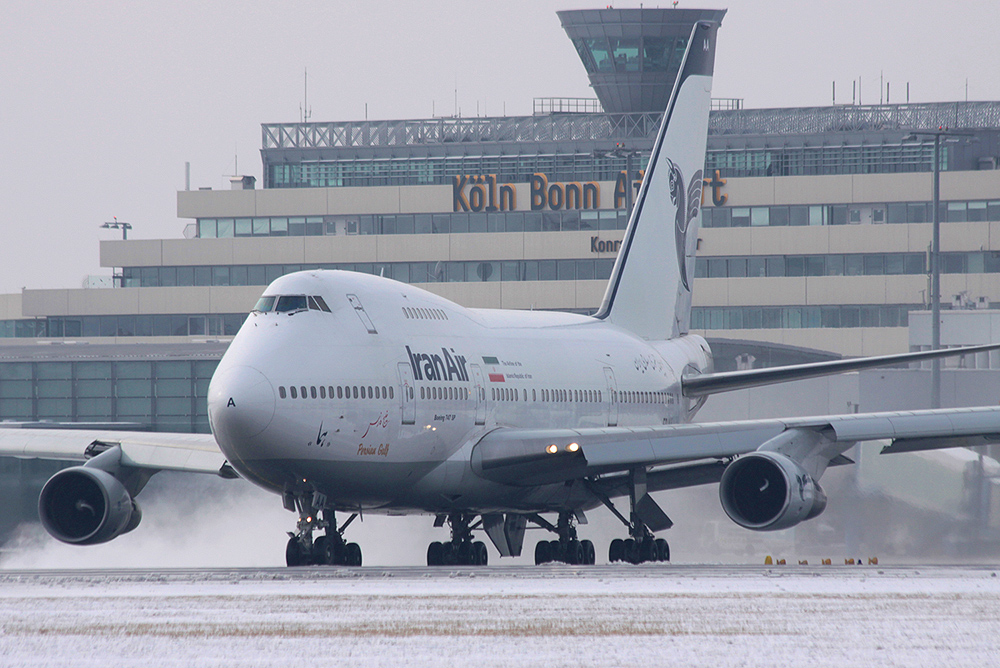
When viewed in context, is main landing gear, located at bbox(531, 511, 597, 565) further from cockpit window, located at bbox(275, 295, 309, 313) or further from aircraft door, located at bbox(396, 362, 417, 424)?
cockpit window, located at bbox(275, 295, 309, 313)

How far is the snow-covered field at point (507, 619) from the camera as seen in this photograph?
12.7 meters

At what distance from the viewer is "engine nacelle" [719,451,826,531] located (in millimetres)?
24094

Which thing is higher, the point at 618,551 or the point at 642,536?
the point at 642,536

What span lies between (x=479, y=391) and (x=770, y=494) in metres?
6.09

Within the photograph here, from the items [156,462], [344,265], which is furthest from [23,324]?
[156,462]

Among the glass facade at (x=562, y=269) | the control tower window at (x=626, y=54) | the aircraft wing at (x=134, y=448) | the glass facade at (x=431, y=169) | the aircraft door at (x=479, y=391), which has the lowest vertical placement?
the aircraft wing at (x=134, y=448)

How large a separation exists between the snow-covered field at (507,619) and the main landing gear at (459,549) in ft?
28.7

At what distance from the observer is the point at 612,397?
3328 centimetres

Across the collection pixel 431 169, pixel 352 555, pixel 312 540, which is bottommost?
pixel 352 555

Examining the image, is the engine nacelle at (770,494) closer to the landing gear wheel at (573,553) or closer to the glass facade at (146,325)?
the landing gear wheel at (573,553)

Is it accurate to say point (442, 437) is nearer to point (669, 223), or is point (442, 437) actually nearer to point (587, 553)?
point (587, 553)

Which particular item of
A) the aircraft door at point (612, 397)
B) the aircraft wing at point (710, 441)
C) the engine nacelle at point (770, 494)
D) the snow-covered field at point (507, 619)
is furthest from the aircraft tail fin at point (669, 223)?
the snow-covered field at point (507, 619)

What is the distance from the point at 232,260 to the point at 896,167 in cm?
4063

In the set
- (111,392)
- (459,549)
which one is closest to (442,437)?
(459,549)
